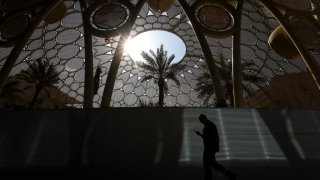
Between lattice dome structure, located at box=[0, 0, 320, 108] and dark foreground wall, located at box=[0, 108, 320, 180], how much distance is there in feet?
34.8

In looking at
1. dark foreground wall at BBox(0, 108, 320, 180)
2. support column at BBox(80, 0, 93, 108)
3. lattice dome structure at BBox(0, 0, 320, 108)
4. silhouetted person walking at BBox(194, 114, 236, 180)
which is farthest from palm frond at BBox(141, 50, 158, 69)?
silhouetted person walking at BBox(194, 114, 236, 180)

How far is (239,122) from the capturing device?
9156mm

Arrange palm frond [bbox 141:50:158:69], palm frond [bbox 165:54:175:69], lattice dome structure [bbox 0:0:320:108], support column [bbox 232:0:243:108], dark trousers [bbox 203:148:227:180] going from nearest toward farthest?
1. dark trousers [bbox 203:148:227:180]
2. support column [bbox 232:0:243:108]
3. lattice dome structure [bbox 0:0:320:108]
4. palm frond [bbox 165:54:175:69]
5. palm frond [bbox 141:50:158:69]

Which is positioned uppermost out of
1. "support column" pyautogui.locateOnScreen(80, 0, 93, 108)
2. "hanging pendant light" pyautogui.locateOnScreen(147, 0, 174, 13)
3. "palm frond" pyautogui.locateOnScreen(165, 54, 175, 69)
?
"hanging pendant light" pyautogui.locateOnScreen(147, 0, 174, 13)

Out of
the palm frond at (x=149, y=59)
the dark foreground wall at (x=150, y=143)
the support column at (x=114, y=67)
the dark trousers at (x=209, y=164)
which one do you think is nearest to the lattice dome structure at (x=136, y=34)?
the support column at (x=114, y=67)

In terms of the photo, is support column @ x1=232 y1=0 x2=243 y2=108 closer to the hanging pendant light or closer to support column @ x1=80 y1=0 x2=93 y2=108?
the hanging pendant light

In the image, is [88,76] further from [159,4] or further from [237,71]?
[237,71]

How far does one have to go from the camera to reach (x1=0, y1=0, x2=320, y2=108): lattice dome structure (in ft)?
71.7

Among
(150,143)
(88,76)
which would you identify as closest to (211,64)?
(88,76)

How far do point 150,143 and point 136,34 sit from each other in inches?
1231

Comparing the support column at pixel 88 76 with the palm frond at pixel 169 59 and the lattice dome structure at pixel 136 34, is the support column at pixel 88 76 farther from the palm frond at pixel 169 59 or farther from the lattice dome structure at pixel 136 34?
the palm frond at pixel 169 59

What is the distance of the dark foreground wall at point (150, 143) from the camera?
321 inches

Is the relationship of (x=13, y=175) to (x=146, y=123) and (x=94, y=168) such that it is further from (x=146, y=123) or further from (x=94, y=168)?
(x=146, y=123)

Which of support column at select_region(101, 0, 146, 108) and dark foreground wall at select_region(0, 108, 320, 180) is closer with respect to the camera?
dark foreground wall at select_region(0, 108, 320, 180)
